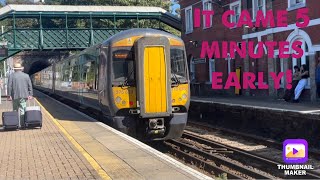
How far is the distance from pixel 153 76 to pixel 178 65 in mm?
1022

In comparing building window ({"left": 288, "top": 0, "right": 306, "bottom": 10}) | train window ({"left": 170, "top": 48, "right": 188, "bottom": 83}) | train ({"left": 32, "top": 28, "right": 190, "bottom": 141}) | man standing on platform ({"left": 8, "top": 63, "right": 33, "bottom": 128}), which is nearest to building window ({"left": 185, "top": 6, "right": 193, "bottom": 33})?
building window ({"left": 288, "top": 0, "right": 306, "bottom": 10})

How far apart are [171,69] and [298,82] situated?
8.58 meters

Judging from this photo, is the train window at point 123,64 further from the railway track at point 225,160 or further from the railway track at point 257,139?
the railway track at point 257,139

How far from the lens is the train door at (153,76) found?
38.7 feet

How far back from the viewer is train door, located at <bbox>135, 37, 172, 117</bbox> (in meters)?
11.8

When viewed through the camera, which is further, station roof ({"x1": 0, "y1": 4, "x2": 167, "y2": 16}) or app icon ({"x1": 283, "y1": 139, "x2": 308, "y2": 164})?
station roof ({"x1": 0, "y1": 4, "x2": 167, "y2": 16})

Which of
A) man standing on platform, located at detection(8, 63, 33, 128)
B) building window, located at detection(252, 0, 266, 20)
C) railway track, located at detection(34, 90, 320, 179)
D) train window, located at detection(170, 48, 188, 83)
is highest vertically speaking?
building window, located at detection(252, 0, 266, 20)

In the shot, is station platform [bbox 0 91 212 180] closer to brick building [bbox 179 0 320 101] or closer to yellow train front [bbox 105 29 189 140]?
yellow train front [bbox 105 29 189 140]

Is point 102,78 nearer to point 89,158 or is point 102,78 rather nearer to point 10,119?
point 10,119

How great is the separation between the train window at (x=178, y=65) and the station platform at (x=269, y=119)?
3.53m

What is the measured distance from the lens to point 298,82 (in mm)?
18969

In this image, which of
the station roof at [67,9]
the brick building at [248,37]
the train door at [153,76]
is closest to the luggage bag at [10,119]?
the train door at [153,76]

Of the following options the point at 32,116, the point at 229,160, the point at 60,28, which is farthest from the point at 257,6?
the point at 60,28

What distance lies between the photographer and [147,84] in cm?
1180
